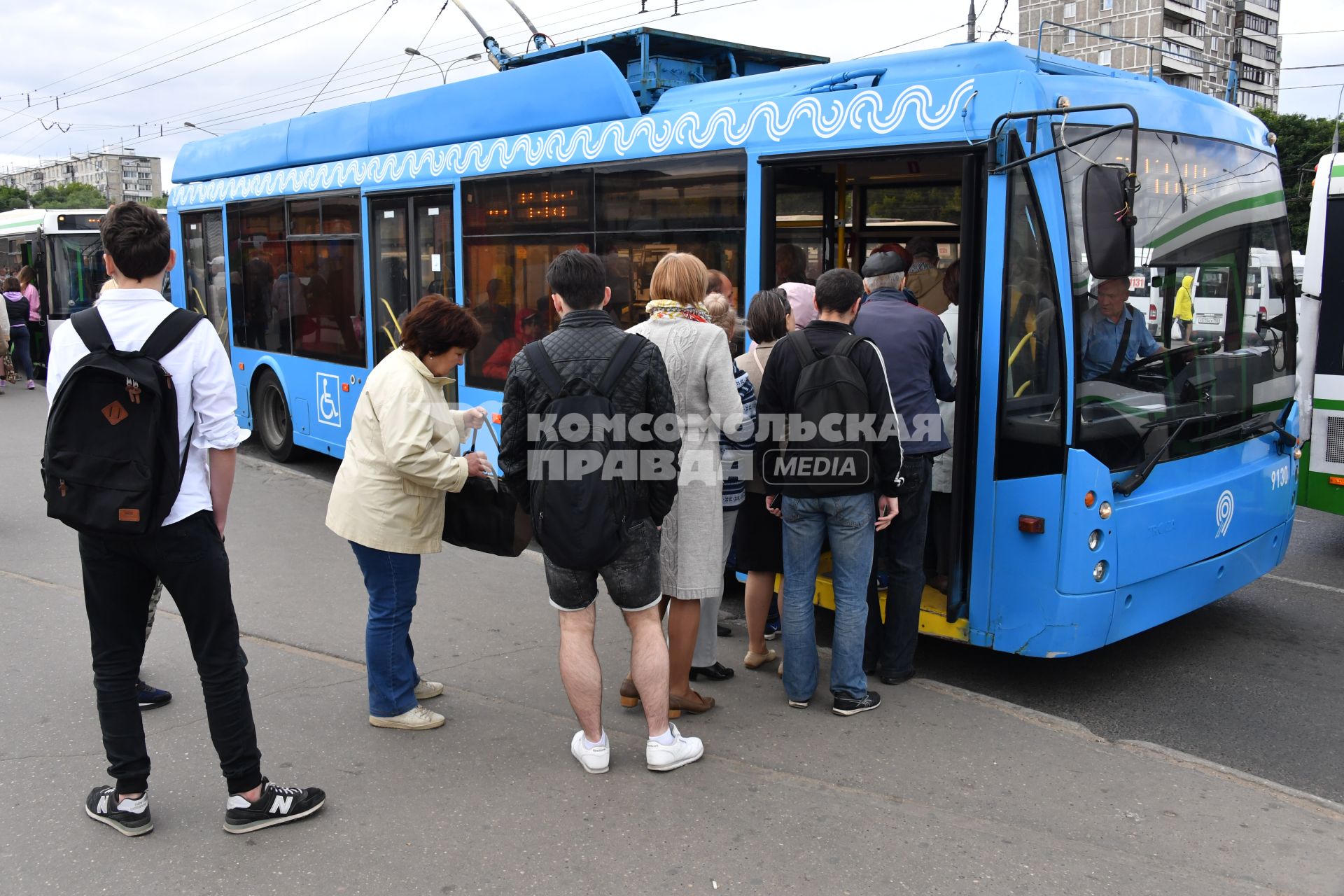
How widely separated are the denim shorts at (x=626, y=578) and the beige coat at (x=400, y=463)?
1.78 feet

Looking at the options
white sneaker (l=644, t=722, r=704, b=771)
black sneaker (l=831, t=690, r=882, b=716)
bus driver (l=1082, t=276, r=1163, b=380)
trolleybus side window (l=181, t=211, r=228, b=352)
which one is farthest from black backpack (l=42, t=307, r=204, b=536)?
trolleybus side window (l=181, t=211, r=228, b=352)

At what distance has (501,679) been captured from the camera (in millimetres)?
4984

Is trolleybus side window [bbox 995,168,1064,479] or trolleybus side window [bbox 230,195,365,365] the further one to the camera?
trolleybus side window [bbox 230,195,365,365]

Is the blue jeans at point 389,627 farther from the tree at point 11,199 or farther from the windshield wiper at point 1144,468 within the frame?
the tree at point 11,199

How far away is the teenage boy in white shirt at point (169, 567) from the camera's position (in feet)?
10.6

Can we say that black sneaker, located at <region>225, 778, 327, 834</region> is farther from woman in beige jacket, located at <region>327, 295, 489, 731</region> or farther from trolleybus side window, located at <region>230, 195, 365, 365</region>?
trolleybus side window, located at <region>230, 195, 365, 365</region>

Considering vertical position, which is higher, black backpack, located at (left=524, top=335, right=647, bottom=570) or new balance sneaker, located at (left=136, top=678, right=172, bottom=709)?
black backpack, located at (left=524, top=335, right=647, bottom=570)

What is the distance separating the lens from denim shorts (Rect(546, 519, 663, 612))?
3830 millimetres

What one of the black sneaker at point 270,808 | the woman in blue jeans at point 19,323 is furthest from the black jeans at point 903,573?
the woman in blue jeans at point 19,323

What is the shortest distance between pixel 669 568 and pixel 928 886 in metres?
1.50

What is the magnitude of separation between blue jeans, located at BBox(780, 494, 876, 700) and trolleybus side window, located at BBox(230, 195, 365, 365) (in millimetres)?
5596

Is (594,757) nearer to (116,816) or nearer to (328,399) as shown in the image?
(116,816)

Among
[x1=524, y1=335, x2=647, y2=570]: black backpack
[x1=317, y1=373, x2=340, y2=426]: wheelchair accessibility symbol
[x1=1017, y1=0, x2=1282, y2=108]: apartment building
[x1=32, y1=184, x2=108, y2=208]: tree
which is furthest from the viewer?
[x1=1017, y1=0, x2=1282, y2=108]: apartment building

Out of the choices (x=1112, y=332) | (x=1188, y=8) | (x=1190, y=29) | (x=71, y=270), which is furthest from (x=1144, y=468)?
(x=1190, y=29)
